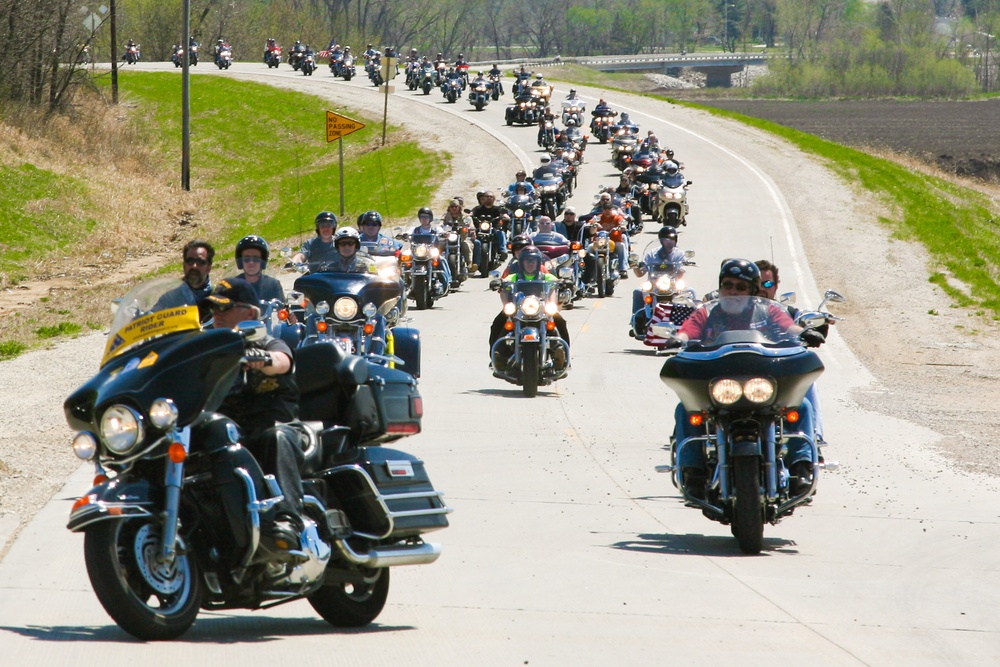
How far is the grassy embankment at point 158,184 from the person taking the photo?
35.5 meters

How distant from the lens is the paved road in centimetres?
673

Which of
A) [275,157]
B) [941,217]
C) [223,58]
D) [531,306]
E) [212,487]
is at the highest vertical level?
[212,487]

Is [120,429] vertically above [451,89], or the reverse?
[120,429]

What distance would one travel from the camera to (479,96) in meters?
72.6

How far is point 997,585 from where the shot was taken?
343 inches

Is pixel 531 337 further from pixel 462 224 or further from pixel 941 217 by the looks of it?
pixel 941 217

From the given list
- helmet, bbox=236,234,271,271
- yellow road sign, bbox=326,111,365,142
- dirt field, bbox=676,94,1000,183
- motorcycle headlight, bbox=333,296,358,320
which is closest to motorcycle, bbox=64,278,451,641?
helmet, bbox=236,234,271,271

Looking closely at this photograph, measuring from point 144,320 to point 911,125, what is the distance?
8989 cm

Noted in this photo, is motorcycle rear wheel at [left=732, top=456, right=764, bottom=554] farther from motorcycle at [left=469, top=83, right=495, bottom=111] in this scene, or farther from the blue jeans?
motorcycle at [left=469, top=83, right=495, bottom=111]

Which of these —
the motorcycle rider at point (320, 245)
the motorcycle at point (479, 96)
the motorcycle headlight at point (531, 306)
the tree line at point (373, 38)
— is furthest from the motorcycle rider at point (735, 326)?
the motorcycle at point (479, 96)

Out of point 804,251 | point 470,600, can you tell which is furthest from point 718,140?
point 470,600

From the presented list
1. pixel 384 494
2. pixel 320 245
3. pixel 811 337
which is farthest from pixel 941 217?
pixel 384 494

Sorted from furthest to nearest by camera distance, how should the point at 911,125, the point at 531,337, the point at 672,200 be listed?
the point at 911,125 < the point at 672,200 < the point at 531,337

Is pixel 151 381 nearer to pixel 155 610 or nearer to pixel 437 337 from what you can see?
pixel 155 610
